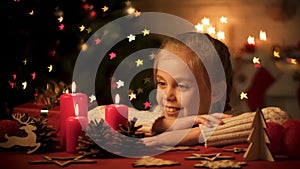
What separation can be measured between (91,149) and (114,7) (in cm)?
140

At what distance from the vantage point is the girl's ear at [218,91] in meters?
1.94

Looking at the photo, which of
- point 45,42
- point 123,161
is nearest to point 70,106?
point 123,161

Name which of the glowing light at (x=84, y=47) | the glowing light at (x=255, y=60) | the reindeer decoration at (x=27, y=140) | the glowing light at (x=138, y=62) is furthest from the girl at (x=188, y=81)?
the glowing light at (x=255, y=60)

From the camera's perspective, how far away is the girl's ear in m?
1.94

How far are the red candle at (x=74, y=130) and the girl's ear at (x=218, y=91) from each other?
58 cm

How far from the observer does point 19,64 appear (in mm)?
3115

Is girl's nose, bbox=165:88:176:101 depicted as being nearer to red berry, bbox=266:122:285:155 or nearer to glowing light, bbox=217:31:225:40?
red berry, bbox=266:122:285:155

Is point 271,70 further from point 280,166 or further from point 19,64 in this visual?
point 280,166

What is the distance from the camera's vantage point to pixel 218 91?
6.39ft

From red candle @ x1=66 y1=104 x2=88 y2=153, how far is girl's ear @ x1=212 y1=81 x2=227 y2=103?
58 cm

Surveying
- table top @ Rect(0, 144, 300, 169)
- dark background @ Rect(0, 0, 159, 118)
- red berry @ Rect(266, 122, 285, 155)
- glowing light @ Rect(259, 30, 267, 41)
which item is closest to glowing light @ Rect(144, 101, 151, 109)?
dark background @ Rect(0, 0, 159, 118)

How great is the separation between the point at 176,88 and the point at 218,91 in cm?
19

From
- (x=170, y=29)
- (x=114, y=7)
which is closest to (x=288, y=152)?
(x=114, y=7)

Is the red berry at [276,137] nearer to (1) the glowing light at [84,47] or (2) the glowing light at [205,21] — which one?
(1) the glowing light at [84,47]
